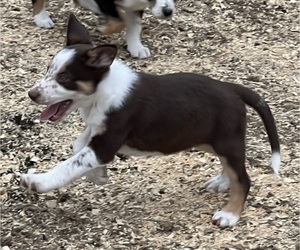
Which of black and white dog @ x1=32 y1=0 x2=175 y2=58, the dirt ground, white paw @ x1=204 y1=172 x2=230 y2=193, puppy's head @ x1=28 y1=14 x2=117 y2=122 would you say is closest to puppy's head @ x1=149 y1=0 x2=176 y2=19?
black and white dog @ x1=32 y1=0 x2=175 y2=58

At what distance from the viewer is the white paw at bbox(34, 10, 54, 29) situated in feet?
19.9

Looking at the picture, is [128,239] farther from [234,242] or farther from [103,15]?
[103,15]

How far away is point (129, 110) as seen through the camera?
140 inches

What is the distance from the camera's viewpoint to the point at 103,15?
5.72 metres

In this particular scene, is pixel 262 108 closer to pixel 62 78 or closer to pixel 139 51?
pixel 62 78

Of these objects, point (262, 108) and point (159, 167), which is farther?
point (159, 167)

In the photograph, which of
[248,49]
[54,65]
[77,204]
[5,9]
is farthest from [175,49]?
[54,65]

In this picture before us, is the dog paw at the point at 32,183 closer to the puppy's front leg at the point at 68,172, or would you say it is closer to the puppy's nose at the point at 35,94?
the puppy's front leg at the point at 68,172

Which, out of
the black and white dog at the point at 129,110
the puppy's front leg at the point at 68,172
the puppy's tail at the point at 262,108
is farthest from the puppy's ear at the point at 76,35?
the puppy's tail at the point at 262,108

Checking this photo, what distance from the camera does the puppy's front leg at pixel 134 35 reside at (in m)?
5.73

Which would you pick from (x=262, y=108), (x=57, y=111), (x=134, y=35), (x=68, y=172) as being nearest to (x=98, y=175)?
(x=68, y=172)

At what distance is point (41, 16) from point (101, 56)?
2.78 metres

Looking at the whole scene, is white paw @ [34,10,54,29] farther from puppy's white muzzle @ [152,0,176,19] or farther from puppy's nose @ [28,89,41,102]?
puppy's nose @ [28,89,41,102]

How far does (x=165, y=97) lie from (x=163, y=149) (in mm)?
263
